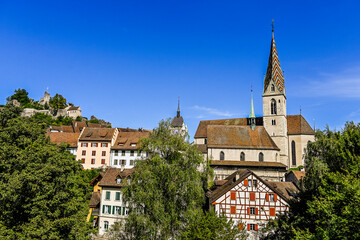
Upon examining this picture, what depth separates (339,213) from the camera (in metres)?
16.7

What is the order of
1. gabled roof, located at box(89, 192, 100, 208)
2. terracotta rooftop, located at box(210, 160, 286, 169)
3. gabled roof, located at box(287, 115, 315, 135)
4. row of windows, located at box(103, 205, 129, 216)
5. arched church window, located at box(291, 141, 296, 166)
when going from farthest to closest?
gabled roof, located at box(287, 115, 315, 135) < arched church window, located at box(291, 141, 296, 166) < terracotta rooftop, located at box(210, 160, 286, 169) < gabled roof, located at box(89, 192, 100, 208) < row of windows, located at box(103, 205, 129, 216)

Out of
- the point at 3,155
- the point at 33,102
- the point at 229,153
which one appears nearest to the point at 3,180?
the point at 3,155

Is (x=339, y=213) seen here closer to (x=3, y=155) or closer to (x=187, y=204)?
(x=187, y=204)

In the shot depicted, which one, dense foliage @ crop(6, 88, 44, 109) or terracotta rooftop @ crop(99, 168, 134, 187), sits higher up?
dense foliage @ crop(6, 88, 44, 109)

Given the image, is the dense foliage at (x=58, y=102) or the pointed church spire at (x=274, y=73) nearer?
the pointed church spire at (x=274, y=73)

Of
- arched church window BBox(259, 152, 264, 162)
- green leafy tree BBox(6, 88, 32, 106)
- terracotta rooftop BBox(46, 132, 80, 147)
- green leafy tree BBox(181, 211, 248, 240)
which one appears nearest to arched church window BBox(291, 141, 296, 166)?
arched church window BBox(259, 152, 264, 162)

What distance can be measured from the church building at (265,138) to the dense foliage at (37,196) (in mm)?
32265

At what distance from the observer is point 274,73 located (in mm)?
Answer: 65875

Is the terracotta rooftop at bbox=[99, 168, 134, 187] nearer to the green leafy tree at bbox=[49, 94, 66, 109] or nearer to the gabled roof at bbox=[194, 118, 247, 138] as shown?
the gabled roof at bbox=[194, 118, 247, 138]

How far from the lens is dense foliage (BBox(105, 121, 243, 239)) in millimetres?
21469

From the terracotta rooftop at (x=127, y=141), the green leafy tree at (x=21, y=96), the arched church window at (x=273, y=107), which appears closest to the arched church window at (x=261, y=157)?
the arched church window at (x=273, y=107)

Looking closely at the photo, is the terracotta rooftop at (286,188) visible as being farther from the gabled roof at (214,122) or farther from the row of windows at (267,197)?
the gabled roof at (214,122)

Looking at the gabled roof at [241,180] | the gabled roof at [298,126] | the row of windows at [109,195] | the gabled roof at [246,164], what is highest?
the gabled roof at [298,126]

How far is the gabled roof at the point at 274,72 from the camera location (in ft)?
212
